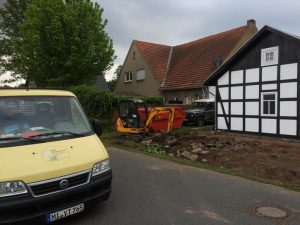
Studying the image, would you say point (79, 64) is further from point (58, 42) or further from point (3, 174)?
point (3, 174)

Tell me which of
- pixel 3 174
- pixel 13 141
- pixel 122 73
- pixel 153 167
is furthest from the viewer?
pixel 122 73

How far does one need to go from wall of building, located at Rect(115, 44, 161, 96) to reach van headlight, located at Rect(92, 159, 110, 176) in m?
26.7

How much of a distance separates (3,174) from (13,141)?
0.74 meters

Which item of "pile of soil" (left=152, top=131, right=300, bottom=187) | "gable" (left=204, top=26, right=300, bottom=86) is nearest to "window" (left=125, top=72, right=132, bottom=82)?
"gable" (left=204, top=26, right=300, bottom=86)

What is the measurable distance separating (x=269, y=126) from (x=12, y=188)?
1413 centimetres

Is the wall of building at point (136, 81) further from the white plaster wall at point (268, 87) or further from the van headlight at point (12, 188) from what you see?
the van headlight at point (12, 188)

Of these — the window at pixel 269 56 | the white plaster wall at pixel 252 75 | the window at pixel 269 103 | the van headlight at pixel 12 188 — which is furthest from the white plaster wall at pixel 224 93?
the van headlight at pixel 12 188

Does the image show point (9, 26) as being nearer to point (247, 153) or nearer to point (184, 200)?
point (247, 153)

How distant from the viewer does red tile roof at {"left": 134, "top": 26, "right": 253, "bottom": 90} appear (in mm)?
28625

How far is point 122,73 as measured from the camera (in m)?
39.2

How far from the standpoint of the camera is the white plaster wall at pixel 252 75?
682 inches

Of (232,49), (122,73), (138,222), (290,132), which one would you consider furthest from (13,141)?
(122,73)

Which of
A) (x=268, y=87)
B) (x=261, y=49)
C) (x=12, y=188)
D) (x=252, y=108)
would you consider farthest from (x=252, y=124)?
(x=12, y=188)

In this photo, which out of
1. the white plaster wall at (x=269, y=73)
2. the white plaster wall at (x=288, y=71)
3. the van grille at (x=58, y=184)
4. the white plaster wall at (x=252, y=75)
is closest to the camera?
the van grille at (x=58, y=184)
